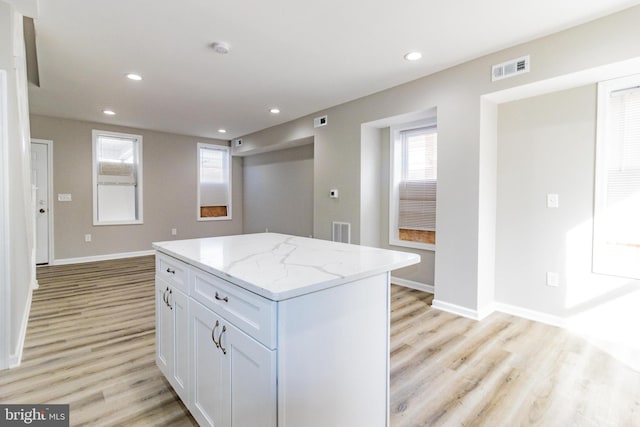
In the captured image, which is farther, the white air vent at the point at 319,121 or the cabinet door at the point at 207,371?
the white air vent at the point at 319,121

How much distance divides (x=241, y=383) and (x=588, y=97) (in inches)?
137

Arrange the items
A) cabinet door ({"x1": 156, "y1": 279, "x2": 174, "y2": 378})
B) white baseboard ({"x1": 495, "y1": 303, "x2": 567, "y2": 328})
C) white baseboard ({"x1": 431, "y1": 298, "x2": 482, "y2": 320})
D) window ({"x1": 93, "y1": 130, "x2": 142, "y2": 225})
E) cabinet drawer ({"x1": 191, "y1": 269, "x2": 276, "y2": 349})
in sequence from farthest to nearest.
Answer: window ({"x1": 93, "y1": 130, "x2": 142, "y2": 225})
white baseboard ({"x1": 431, "y1": 298, "x2": 482, "y2": 320})
white baseboard ({"x1": 495, "y1": 303, "x2": 567, "y2": 328})
cabinet door ({"x1": 156, "y1": 279, "x2": 174, "y2": 378})
cabinet drawer ({"x1": 191, "y1": 269, "x2": 276, "y2": 349})

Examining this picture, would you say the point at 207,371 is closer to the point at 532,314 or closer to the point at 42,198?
the point at 532,314

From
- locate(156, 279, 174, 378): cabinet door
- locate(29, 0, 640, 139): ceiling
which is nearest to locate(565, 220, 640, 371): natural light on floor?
locate(29, 0, 640, 139): ceiling

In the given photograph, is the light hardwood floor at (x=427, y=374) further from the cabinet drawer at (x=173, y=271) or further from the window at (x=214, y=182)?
the window at (x=214, y=182)

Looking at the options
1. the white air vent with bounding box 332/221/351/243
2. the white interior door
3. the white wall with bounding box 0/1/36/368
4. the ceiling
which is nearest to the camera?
the white wall with bounding box 0/1/36/368

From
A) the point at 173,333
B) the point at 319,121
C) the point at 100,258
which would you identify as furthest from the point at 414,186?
the point at 100,258

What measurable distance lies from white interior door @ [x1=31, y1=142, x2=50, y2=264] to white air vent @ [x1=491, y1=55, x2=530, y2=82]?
6.72 m

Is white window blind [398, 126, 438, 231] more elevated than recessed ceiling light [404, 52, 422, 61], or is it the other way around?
recessed ceiling light [404, 52, 422, 61]

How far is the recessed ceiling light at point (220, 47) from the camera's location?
2781 millimetres

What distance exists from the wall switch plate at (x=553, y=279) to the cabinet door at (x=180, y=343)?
10.5ft

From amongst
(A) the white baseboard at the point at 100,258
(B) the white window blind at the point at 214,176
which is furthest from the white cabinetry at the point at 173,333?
(B) the white window blind at the point at 214,176

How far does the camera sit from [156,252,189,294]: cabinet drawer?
65.6 inches

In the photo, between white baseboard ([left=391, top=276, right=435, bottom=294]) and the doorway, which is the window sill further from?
the doorway
